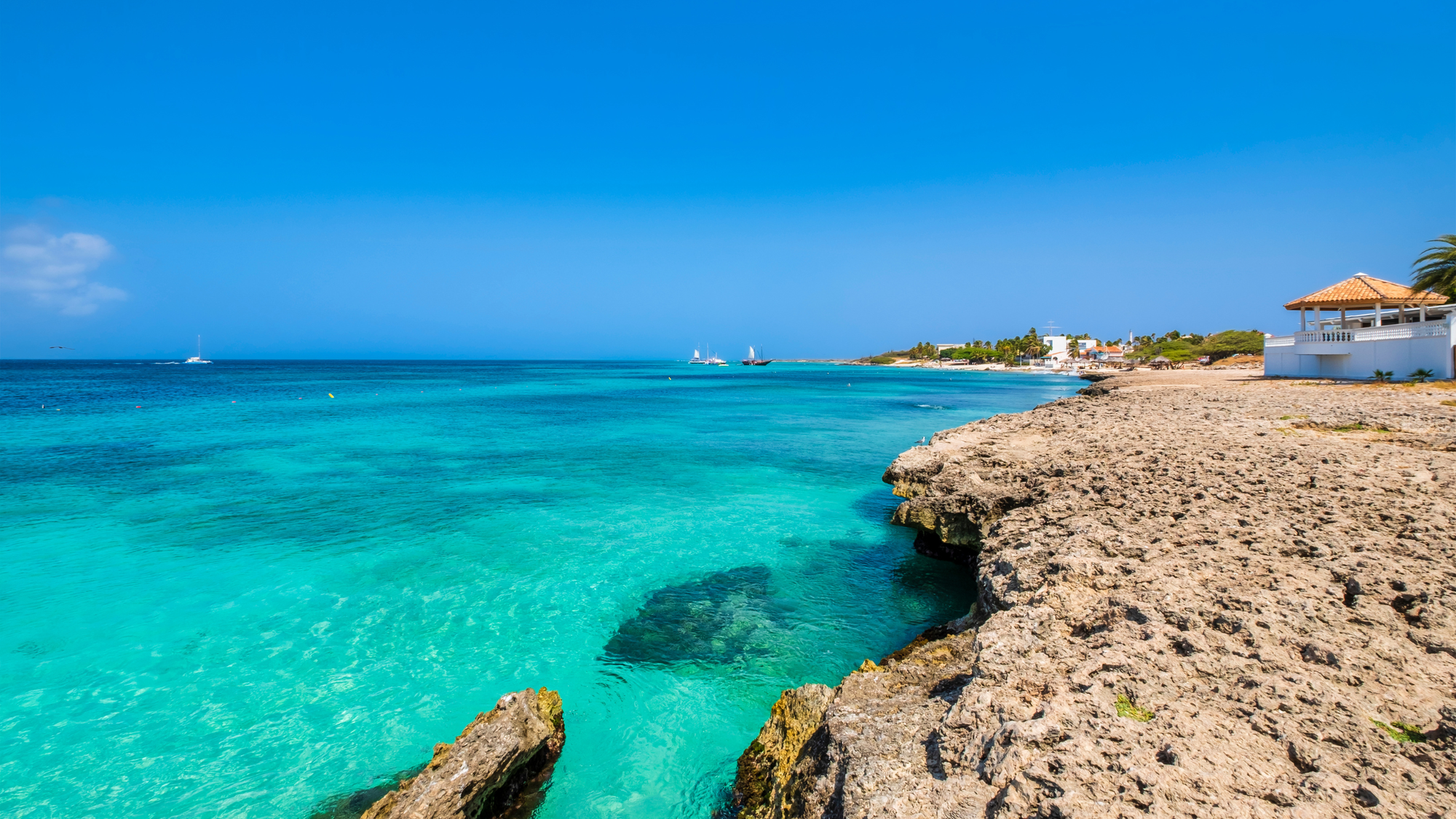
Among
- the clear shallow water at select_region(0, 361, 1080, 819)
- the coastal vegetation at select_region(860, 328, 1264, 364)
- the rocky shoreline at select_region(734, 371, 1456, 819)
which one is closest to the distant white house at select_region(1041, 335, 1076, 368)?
the coastal vegetation at select_region(860, 328, 1264, 364)

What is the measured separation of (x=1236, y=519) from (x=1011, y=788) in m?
4.85

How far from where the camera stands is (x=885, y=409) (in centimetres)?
4016

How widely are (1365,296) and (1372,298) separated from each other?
0.97 feet

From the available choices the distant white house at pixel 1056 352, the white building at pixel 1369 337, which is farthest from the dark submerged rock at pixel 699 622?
the distant white house at pixel 1056 352

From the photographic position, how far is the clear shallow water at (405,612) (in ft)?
20.2

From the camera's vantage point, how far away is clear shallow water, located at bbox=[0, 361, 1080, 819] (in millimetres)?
6172

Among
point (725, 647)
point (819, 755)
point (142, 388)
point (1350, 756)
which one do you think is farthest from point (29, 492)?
point (142, 388)

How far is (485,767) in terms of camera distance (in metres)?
5.03

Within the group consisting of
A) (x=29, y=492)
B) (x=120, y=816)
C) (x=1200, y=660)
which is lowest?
(x=120, y=816)

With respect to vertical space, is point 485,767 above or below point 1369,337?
below

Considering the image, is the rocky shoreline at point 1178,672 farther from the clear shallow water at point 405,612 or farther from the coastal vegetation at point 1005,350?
the coastal vegetation at point 1005,350

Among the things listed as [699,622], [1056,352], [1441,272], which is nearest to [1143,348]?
[1056,352]

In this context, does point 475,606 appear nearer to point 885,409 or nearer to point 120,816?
point 120,816

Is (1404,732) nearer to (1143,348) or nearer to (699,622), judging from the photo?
(699,622)
